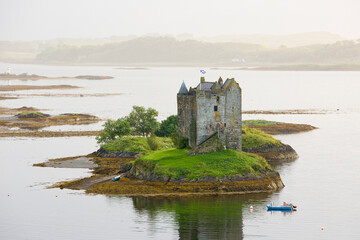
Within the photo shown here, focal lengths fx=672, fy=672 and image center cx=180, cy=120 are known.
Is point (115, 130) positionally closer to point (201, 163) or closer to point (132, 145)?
point (132, 145)

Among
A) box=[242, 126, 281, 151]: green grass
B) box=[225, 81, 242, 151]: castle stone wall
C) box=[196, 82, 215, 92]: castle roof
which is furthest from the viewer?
box=[242, 126, 281, 151]: green grass

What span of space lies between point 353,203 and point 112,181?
3610cm

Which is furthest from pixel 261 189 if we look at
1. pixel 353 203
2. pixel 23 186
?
pixel 23 186

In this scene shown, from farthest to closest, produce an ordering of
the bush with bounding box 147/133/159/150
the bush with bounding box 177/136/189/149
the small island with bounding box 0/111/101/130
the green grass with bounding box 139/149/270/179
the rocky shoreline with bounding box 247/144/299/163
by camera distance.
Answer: the small island with bounding box 0/111/101/130, the rocky shoreline with bounding box 247/144/299/163, the bush with bounding box 147/133/159/150, the bush with bounding box 177/136/189/149, the green grass with bounding box 139/149/270/179

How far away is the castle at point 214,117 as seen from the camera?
337 feet

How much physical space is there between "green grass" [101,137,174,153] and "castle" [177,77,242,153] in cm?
2172

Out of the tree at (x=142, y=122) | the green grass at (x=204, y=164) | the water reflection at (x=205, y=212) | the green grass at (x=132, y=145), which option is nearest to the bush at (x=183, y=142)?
the green grass at (x=204, y=164)

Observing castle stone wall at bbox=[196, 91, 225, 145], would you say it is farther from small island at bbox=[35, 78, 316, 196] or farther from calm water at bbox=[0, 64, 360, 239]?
calm water at bbox=[0, 64, 360, 239]

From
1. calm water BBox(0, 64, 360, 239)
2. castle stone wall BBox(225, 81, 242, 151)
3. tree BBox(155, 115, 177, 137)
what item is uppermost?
castle stone wall BBox(225, 81, 242, 151)

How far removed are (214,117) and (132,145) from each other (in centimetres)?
2727

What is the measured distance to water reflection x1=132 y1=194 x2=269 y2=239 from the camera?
79750mm

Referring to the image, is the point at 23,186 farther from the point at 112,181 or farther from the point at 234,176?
the point at 234,176

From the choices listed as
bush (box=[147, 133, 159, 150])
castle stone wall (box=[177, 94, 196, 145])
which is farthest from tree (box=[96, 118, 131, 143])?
castle stone wall (box=[177, 94, 196, 145])

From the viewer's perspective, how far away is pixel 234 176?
9769 centimetres
